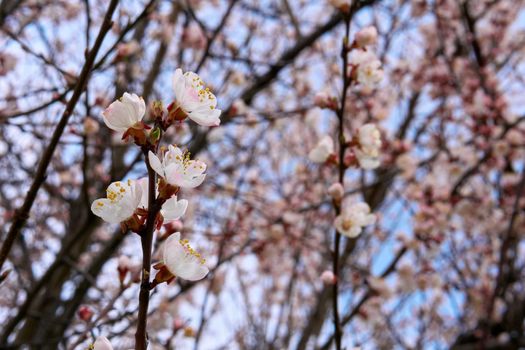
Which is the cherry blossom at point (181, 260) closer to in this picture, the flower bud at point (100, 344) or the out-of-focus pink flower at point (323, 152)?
the flower bud at point (100, 344)

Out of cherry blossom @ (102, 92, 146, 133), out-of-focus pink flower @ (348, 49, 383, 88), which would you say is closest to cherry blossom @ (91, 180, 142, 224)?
cherry blossom @ (102, 92, 146, 133)

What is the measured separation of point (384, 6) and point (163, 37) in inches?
85.1

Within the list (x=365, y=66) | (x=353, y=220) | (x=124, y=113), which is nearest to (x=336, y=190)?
(x=353, y=220)

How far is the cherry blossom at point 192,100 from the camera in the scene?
1054 mm

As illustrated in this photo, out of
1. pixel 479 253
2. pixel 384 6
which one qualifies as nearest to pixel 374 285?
pixel 384 6

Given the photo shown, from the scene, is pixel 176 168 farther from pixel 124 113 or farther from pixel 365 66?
pixel 365 66

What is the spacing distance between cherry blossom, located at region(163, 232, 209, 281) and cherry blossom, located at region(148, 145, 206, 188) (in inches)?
4.2

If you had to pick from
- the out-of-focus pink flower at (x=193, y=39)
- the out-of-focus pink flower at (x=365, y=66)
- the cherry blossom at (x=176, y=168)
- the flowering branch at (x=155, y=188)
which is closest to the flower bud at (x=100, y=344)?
the flowering branch at (x=155, y=188)

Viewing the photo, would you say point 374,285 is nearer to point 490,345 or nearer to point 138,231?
point 490,345

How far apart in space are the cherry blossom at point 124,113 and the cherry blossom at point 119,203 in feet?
0.38

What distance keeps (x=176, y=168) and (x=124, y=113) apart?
15 cm

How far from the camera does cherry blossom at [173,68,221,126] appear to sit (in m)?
1.05

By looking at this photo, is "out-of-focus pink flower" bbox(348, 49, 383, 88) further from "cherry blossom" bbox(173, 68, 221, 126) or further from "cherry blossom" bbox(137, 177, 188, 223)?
"cherry blossom" bbox(137, 177, 188, 223)

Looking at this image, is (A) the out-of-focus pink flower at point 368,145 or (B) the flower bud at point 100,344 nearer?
(B) the flower bud at point 100,344
